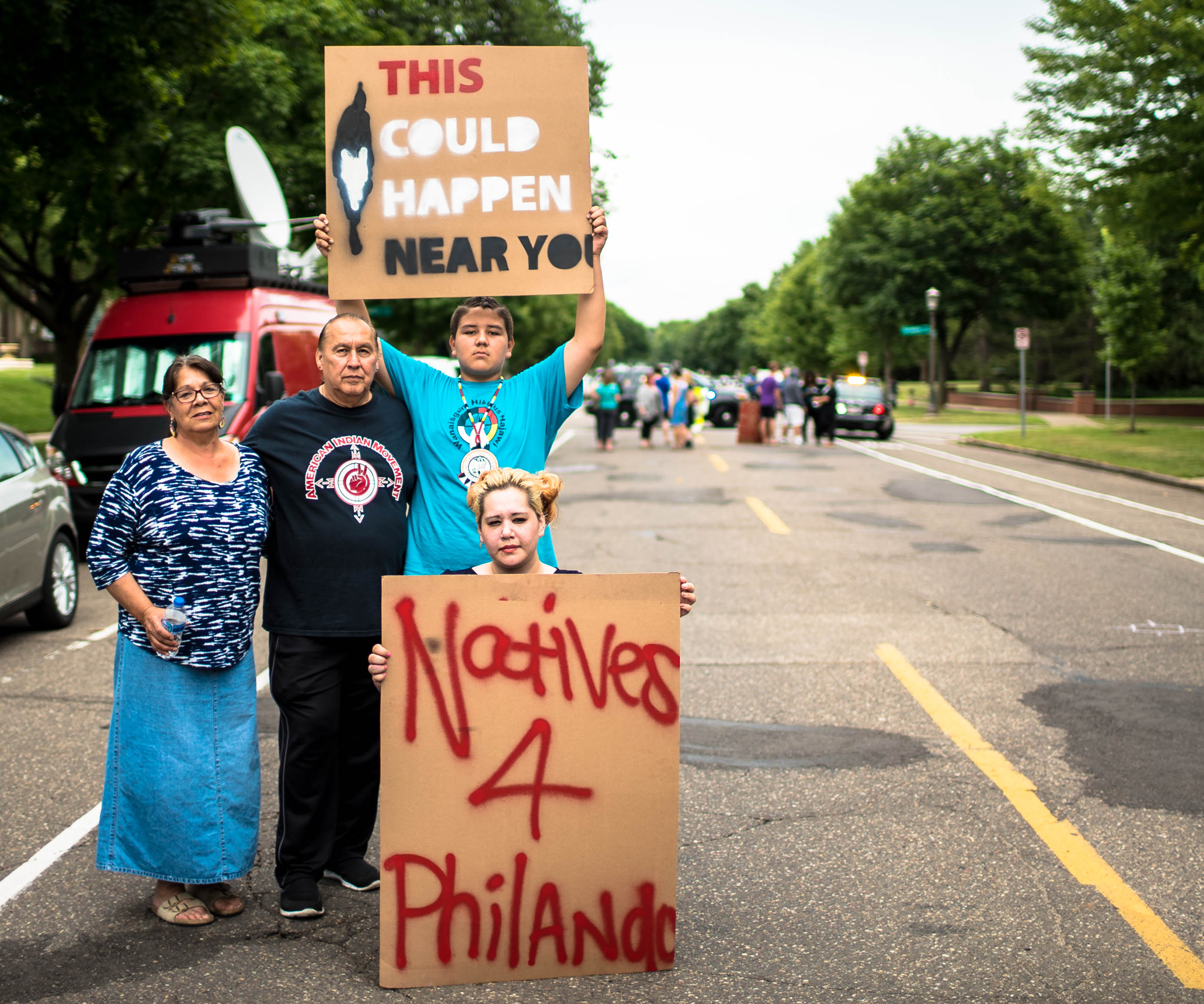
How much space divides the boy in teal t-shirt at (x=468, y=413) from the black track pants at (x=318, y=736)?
40 centimetres

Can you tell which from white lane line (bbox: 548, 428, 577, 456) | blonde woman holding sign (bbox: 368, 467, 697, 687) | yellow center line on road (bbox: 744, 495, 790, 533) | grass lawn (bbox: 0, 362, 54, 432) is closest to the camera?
blonde woman holding sign (bbox: 368, 467, 697, 687)

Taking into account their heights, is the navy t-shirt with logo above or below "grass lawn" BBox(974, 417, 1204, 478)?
above

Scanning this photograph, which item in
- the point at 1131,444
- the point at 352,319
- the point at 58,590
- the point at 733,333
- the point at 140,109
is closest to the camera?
the point at 352,319

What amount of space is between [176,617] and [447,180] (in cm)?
159

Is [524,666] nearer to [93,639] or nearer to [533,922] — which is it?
[533,922]

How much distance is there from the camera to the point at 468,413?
3.93 metres

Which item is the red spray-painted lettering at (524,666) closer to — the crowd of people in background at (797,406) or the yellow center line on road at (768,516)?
the yellow center line on road at (768,516)

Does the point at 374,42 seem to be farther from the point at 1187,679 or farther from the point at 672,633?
the point at 672,633

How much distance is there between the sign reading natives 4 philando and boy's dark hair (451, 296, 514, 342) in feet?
0.21

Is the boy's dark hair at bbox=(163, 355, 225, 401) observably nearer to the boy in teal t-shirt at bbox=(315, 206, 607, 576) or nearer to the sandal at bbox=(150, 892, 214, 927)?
the boy in teal t-shirt at bbox=(315, 206, 607, 576)

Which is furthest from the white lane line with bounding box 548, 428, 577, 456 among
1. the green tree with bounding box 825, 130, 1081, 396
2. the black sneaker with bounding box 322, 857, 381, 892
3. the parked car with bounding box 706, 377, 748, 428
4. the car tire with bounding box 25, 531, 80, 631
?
the green tree with bounding box 825, 130, 1081, 396

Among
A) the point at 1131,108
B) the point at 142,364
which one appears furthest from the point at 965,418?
the point at 142,364

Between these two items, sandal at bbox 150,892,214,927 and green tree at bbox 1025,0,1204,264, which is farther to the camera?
green tree at bbox 1025,0,1204,264

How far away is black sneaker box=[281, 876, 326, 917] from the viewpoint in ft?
12.9
